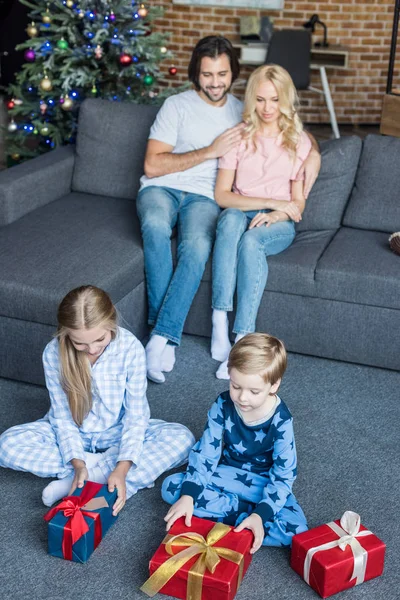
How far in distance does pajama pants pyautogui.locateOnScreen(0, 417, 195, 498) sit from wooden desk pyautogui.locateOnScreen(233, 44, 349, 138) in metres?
4.45

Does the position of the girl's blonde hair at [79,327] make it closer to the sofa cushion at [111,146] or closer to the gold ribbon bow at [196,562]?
the gold ribbon bow at [196,562]

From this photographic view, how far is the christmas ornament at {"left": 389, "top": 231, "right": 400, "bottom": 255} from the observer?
2997 mm

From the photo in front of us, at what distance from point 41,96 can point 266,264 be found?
1806 mm

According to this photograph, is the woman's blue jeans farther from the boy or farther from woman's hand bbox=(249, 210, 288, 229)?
the boy

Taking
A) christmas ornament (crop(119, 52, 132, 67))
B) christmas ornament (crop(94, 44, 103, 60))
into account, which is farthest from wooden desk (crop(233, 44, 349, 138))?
christmas ornament (crop(94, 44, 103, 60))

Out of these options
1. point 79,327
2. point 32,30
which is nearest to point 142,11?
point 32,30

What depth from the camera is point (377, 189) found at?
10.7 ft

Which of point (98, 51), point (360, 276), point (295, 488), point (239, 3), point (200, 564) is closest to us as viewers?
point (200, 564)

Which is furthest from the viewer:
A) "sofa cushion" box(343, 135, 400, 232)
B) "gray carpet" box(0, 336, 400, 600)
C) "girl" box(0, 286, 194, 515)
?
"sofa cushion" box(343, 135, 400, 232)

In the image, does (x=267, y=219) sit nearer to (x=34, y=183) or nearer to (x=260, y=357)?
(x=34, y=183)

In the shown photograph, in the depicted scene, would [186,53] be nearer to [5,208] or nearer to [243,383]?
[5,208]

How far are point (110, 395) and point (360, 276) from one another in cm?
110

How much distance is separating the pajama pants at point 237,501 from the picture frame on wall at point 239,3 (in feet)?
17.4

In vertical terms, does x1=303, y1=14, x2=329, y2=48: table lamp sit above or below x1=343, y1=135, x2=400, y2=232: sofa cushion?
above
